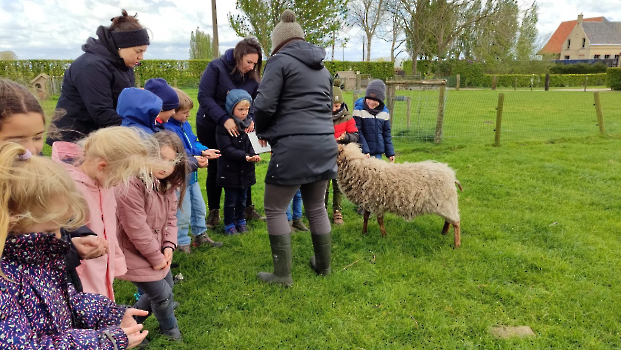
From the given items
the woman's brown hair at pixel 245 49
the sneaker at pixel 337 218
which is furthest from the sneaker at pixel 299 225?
the woman's brown hair at pixel 245 49

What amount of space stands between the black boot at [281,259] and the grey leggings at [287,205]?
2.4 inches

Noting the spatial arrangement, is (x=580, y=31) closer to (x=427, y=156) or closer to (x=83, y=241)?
(x=427, y=156)

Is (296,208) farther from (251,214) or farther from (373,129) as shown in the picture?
(373,129)

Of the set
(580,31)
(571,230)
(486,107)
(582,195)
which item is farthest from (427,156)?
(580,31)

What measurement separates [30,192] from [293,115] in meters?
2.12

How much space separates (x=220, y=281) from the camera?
367 cm

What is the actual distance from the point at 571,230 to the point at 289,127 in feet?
12.5

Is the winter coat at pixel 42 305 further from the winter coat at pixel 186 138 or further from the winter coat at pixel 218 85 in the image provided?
the winter coat at pixel 218 85

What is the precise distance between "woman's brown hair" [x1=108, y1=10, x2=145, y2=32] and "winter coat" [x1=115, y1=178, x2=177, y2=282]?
4.59 ft

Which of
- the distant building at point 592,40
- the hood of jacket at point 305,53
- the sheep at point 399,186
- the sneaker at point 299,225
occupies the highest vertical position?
the distant building at point 592,40

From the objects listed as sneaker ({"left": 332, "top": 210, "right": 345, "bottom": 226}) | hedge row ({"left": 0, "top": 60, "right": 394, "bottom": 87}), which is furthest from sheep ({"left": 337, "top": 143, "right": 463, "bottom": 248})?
hedge row ({"left": 0, "top": 60, "right": 394, "bottom": 87})

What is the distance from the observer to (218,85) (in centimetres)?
441

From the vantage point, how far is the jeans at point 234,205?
4.60 meters

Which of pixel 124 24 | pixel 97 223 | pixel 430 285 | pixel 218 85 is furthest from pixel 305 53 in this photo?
pixel 430 285
